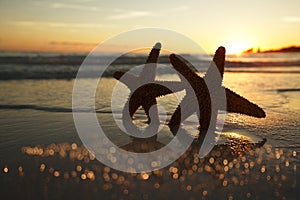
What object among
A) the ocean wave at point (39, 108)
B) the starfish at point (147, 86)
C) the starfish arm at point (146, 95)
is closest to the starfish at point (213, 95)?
the starfish at point (147, 86)

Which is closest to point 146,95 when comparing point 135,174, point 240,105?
point 240,105

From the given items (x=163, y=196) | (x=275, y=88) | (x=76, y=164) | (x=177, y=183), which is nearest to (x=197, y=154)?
(x=177, y=183)

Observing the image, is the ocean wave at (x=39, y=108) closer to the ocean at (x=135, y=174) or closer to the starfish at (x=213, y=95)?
the ocean at (x=135, y=174)

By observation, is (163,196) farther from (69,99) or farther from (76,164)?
(69,99)

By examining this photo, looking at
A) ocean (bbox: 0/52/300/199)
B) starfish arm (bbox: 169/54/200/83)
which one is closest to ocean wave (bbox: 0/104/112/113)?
ocean (bbox: 0/52/300/199)

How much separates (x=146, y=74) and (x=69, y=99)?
3.22m

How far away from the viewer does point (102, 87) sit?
976 centimetres

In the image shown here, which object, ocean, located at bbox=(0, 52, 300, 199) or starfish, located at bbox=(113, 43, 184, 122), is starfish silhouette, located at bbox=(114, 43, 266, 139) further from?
ocean, located at bbox=(0, 52, 300, 199)

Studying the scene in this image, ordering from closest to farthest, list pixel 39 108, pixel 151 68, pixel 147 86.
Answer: pixel 147 86 → pixel 151 68 → pixel 39 108

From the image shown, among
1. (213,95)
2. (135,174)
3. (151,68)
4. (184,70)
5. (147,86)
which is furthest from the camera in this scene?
(151,68)

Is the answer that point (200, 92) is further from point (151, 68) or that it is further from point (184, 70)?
point (151, 68)

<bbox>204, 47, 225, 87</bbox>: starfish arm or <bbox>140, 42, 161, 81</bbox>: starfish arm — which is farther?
<bbox>140, 42, 161, 81</bbox>: starfish arm

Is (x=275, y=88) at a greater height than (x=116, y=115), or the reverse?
(x=275, y=88)

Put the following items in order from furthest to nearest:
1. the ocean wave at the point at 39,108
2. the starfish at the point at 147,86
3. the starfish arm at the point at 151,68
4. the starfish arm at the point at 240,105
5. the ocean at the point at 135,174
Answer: the ocean wave at the point at 39,108
the starfish arm at the point at 151,68
the starfish at the point at 147,86
the starfish arm at the point at 240,105
the ocean at the point at 135,174
